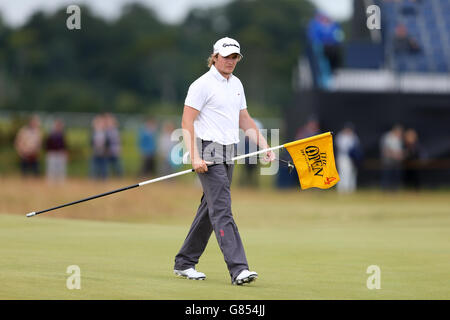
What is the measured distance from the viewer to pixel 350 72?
2961cm

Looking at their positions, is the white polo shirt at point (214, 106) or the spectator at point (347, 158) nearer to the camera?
the white polo shirt at point (214, 106)

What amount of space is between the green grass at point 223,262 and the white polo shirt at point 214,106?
4.33 ft

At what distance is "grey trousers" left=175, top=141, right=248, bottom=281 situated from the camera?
8.66 m

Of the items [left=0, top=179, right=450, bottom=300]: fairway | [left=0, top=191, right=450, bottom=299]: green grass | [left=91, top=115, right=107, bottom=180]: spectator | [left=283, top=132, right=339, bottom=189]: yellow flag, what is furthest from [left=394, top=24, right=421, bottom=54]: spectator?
[left=283, top=132, right=339, bottom=189]: yellow flag

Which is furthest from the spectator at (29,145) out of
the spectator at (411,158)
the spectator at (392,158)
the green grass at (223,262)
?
the green grass at (223,262)

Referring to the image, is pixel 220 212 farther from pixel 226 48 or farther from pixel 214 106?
pixel 226 48

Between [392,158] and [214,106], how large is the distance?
64.6 ft

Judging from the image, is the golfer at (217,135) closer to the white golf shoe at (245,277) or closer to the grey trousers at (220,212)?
the grey trousers at (220,212)

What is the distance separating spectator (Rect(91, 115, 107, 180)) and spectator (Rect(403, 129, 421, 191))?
28.3ft

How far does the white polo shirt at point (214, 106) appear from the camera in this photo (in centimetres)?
880

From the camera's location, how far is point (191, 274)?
895cm
